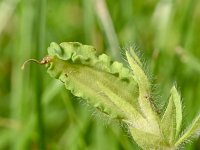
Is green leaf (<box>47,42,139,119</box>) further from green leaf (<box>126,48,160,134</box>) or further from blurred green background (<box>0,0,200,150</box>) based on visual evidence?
blurred green background (<box>0,0,200,150</box>)

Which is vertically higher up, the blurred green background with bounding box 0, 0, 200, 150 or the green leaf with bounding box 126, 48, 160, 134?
the blurred green background with bounding box 0, 0, 200, 150

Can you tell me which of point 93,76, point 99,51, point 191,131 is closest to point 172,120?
point 191,131

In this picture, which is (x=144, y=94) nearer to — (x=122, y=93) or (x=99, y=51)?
(x=122, y=93)

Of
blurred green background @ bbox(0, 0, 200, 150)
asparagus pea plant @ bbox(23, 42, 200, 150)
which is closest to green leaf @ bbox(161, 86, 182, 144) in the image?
asparagus pea plant @ bbox(23, 42, 200, 150)

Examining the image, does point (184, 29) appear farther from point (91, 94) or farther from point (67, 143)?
point (91, 94)

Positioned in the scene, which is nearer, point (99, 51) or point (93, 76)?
point (93, 76)

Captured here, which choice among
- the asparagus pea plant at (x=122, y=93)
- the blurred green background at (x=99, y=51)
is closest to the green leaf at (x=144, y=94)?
the asparagus pea plant at (x=122, y=93)

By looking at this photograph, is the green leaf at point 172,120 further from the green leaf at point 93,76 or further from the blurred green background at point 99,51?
the blurred green background at point 99,51
